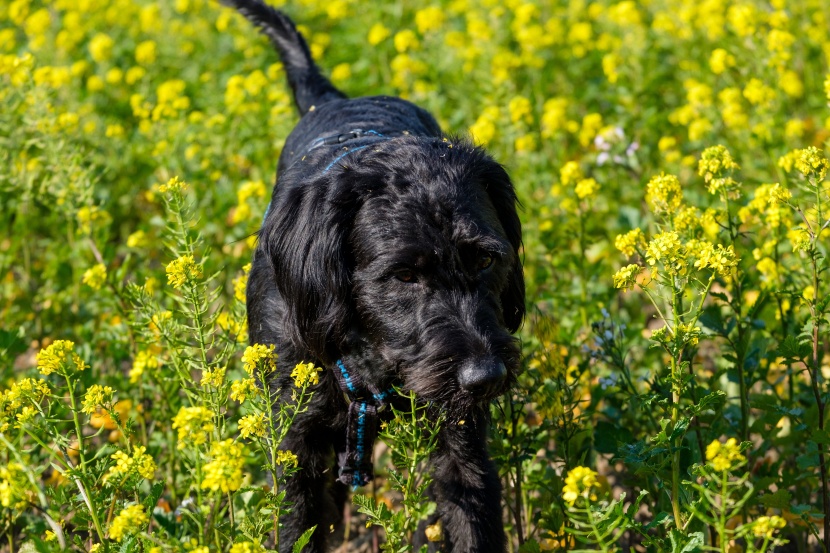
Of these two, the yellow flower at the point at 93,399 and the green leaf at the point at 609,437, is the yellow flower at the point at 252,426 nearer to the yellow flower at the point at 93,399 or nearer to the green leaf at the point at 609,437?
the yellow flower at the point at 93,399

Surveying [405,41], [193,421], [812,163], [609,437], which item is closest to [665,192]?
[812,163]

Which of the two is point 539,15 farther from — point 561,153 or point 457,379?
point 457,379

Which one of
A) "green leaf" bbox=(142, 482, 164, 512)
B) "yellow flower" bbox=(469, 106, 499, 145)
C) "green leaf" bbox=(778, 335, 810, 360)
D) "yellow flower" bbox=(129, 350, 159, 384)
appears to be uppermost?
"yellow flower" bbox=(469, 106, 499, 145)

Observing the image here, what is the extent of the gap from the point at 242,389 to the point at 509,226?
1399 millimetres

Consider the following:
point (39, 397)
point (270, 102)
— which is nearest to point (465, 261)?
point (39, 397)

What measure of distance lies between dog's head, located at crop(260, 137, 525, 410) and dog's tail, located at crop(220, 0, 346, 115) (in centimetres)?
202

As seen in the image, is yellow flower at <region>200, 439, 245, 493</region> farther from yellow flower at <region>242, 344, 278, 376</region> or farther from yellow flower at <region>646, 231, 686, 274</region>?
yellow flower at <region>646, 231, 686, 274</region>

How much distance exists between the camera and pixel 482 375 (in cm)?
262

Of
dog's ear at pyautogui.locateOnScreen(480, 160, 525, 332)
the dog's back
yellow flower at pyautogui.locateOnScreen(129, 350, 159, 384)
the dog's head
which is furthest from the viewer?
the dog's back

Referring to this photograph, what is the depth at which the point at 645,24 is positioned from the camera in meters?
7.81

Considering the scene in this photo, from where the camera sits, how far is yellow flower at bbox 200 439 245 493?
198cm

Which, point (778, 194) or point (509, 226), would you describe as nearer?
point (778, 194)

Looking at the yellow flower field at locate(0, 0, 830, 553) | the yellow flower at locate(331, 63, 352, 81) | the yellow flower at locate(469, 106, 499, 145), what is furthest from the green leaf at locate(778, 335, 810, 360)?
the yellow flower at locate(331, 63, 352, 81)

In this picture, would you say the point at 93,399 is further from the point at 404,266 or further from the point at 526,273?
the point at 526,273
